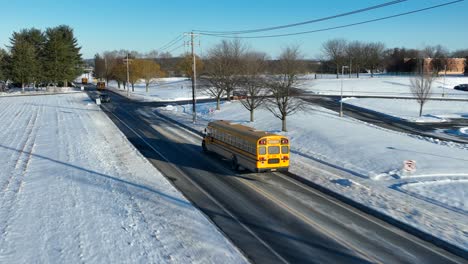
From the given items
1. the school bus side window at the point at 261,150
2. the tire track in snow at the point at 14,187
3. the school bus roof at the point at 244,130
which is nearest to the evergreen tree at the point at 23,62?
the tire track in snow at the point at 14,187

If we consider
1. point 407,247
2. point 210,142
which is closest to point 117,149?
point 210,142

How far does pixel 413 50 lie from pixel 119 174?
160573 mm

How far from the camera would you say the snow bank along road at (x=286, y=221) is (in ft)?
40.2

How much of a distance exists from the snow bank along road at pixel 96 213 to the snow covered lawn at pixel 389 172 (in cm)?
727

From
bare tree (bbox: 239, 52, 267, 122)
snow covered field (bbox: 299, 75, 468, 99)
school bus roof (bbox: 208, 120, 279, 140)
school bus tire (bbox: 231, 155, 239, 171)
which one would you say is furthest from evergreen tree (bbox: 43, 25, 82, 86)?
school bus tire (bbox: 231, 155, 239, 171)

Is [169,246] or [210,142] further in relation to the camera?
[210,142]

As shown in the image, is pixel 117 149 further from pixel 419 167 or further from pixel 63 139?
pixel 419 167

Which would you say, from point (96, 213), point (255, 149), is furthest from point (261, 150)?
point (96, 213)

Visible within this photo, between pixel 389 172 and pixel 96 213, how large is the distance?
14.7 meters

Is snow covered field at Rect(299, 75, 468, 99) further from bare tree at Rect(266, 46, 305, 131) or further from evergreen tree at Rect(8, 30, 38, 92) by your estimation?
evergreen tree at Rect(8, 30, 38, 92)

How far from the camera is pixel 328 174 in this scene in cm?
2191

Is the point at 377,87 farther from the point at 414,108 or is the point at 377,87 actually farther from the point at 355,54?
the point at 355,54

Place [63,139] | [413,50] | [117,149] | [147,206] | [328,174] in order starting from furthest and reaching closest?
[413,50], [63,139], [117,149], [328,174], [147,206]

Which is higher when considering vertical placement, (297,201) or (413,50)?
(413,50)
